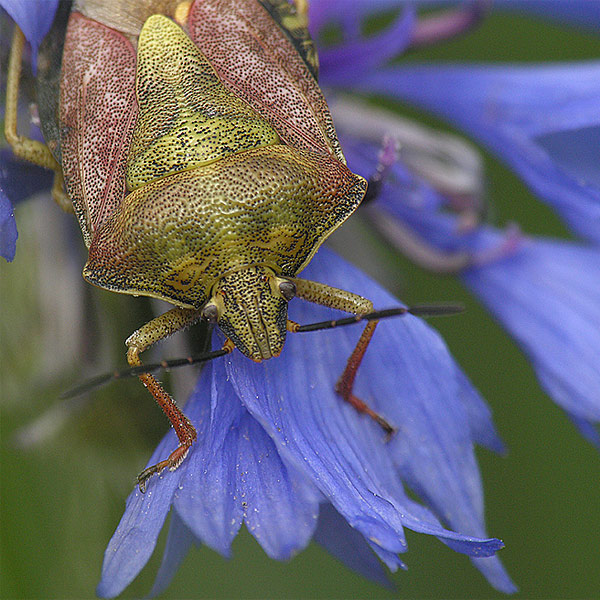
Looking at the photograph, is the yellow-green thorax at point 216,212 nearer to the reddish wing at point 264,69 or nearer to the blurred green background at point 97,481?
the reddish wing at point 264,69

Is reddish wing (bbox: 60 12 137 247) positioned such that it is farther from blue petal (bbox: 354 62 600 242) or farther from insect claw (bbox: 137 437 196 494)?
blue petal (bbox: 354 62 600 242)

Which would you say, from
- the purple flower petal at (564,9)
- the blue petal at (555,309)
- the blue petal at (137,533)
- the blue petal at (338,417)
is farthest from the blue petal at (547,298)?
the blue petal at (137,533)

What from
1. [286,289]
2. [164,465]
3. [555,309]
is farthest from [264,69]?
[555,309]

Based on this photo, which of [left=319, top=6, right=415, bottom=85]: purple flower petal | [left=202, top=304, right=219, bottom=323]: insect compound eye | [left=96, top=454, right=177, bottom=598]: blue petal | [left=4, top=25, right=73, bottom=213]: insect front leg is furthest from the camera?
[left=319, top=6, right=415, bottom=85]: purple flower petal

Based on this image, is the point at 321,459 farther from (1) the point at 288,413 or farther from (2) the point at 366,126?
(2) the point at 366,126

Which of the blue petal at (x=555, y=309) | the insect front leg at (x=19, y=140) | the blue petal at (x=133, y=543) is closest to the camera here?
the blue petal at (x=133, y=543)

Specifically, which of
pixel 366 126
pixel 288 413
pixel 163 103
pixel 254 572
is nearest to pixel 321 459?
pixel 288 413

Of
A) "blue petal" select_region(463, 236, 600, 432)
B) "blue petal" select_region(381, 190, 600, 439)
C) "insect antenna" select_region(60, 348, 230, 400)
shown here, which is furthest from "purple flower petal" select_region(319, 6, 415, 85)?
"insect antenna" select_region(60, 348, 230, 400)

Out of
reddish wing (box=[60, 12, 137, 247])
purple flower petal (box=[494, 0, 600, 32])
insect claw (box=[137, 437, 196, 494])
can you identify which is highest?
reddish wing (box=[60, 12, 137, 247])
